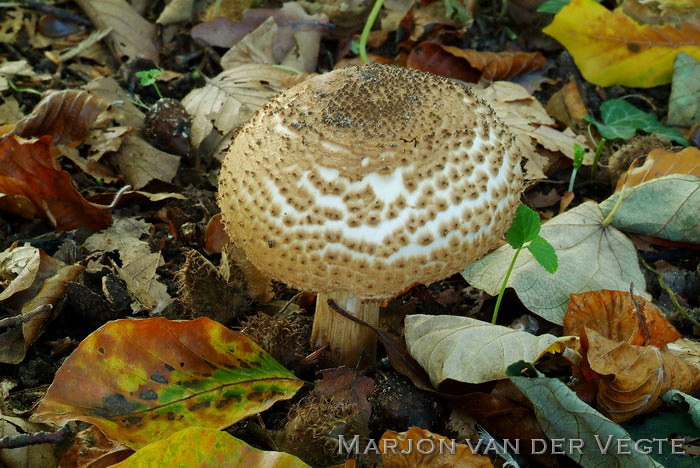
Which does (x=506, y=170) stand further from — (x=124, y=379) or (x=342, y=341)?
(x=124, y=379)

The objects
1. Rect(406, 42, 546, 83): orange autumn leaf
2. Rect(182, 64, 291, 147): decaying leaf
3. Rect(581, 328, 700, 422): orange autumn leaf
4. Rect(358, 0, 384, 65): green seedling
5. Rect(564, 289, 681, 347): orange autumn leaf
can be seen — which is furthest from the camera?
Rect(406, 42, 546, 83): orange autumn leaf

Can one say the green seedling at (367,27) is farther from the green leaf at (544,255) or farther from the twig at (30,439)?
the twig at (30,439)

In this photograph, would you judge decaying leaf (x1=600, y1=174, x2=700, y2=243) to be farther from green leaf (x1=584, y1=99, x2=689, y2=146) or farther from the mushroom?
the mushroom

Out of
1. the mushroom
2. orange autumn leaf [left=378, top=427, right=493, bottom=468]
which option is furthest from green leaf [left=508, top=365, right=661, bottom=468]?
the mushroom

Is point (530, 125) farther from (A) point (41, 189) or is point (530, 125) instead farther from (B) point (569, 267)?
(A) point (41, 189)

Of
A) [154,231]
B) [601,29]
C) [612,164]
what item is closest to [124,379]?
[154,231]

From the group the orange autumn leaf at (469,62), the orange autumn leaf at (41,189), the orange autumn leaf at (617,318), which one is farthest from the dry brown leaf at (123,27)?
the orange autumn leaf at (617,318)
